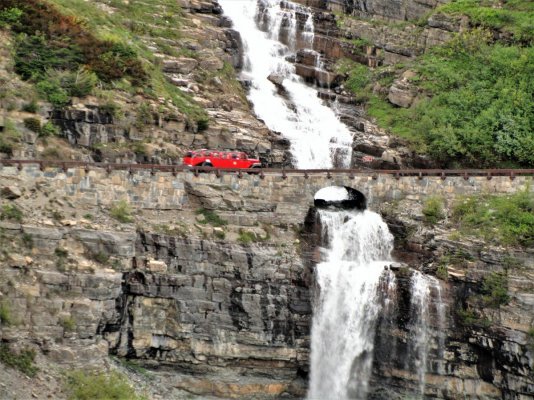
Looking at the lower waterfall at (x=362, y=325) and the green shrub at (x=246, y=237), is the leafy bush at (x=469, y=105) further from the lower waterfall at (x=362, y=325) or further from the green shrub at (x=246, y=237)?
the green shrub at (x=246, y=237)

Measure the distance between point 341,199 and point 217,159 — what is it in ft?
33.6

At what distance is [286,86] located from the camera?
2645 inches

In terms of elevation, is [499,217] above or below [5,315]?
above

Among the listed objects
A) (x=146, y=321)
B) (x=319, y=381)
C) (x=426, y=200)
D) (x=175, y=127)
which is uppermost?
(x=175, y=127)

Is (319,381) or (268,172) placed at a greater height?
(268,172)

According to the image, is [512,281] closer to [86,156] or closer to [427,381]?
[427,381]

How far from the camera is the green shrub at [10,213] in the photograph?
41781 millimetres

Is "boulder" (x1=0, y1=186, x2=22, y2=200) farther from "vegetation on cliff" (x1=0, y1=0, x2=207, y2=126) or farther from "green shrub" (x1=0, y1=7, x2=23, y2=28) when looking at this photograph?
"green shrub" (x1=0, y1=7, x2=23, y2=28)

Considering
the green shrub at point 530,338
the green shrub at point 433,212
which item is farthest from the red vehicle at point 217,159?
the green shrub at point 530,338

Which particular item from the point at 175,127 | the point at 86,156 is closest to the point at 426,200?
the point at 175,127

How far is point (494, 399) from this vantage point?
43875mm

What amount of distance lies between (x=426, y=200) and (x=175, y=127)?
59.6 ft

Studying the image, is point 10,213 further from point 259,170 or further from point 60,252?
point 259,170

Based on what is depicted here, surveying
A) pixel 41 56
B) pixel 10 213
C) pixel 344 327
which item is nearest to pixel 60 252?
pixel 10 213
